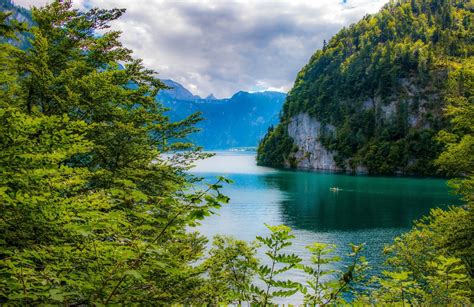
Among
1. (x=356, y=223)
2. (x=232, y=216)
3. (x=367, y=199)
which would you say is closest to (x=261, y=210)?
(x=232, y=216)

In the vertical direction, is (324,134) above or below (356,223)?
above

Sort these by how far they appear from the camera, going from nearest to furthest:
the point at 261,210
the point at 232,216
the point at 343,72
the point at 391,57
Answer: the point at 232,216 → the point at 261,210 → the point at 391,57 → the point at 343,72

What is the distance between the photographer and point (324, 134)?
484 feet

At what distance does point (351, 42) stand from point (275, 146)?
65514mm

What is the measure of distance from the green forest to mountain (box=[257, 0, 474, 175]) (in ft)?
346

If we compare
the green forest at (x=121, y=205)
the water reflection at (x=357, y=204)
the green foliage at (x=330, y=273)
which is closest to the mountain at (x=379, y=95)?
the water reflection at (x=357, y=204)

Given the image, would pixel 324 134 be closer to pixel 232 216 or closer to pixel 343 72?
pixel 343 72

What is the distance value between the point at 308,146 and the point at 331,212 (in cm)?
9532

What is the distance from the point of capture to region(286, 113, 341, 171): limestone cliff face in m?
140

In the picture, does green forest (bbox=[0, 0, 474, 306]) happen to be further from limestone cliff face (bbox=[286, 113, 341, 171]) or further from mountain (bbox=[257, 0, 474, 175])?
limestone cliff face (bbox=[286, 113, 341, 171])

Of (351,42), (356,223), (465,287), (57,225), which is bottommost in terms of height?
(356,223)

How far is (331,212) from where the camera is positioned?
185 ft

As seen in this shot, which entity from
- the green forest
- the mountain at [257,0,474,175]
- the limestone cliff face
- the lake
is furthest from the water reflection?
the limestone cliff face

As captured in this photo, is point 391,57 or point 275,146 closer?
point 391,57
